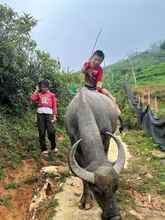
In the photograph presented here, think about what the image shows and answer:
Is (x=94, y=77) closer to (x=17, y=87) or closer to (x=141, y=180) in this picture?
(x=141, y=180)

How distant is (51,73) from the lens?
48.9 feet

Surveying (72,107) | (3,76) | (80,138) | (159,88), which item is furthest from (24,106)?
(159,88)

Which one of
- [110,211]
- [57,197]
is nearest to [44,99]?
[57,197]

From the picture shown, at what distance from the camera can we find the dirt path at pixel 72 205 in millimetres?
6559

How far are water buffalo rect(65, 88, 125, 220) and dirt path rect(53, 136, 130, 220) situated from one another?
225 mm

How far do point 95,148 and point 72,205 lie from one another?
1649 mm

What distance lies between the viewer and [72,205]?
7.09 meters

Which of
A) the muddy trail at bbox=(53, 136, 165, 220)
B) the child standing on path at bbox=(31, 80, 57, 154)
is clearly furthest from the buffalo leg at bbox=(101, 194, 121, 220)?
the child standing on path at bbox=(31, 80, 57, 154)

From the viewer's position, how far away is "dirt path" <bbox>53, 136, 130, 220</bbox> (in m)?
6.56

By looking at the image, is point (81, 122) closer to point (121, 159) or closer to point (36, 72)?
point (121, 159)

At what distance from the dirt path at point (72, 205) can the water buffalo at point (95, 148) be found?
225 millimetres

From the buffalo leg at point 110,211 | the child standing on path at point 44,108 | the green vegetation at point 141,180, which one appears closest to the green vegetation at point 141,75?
the green vegetation at point 141,180

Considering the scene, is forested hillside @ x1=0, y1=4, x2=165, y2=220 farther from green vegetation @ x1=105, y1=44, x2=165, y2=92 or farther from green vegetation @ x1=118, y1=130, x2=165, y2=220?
green vegetation @ x1=105, y1=44, x2=165, y2=92

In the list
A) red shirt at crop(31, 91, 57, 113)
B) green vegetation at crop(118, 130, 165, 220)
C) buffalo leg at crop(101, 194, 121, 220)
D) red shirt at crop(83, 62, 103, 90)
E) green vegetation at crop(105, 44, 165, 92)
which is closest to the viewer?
buffalo leg at crop(101, 194, 121, 220)
